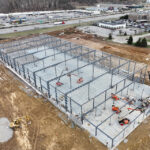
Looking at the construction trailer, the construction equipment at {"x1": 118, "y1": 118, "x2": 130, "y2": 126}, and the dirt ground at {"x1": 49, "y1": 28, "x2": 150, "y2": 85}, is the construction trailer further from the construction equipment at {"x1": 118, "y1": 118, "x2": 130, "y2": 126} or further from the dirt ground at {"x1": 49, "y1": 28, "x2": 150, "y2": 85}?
the dirt ground at {"x1": 49, "y1": 28, "x2": 150, "y2": 85}

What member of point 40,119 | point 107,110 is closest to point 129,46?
point 107,110

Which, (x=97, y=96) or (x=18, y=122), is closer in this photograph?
(x=18, y=122)

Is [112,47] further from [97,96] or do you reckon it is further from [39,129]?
[39,129]

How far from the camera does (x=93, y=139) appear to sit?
14031 millimetres

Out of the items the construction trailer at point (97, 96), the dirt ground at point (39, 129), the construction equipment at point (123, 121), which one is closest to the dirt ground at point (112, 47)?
the construction trailer at point (97, 96)

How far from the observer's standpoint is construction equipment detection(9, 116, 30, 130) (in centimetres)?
1535

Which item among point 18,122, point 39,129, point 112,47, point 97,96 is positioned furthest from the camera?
point 112,47

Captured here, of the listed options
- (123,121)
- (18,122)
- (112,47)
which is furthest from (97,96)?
(112,47)

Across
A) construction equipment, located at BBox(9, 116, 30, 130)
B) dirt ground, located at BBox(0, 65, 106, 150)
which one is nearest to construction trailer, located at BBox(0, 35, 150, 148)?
dirt ground, located at BBox(0, 65, 106, 150)

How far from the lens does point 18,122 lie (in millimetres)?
15789

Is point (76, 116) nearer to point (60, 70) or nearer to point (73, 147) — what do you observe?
point (73, 147)

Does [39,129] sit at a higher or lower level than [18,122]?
lower

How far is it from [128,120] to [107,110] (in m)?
2.55

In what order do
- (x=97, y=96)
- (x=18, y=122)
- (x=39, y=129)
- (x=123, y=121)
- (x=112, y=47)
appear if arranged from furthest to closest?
(x=112, y=47) < (x=97, y=96) < (x=18, y=122) < (x=123, y=121) < (x=39, y=129)
